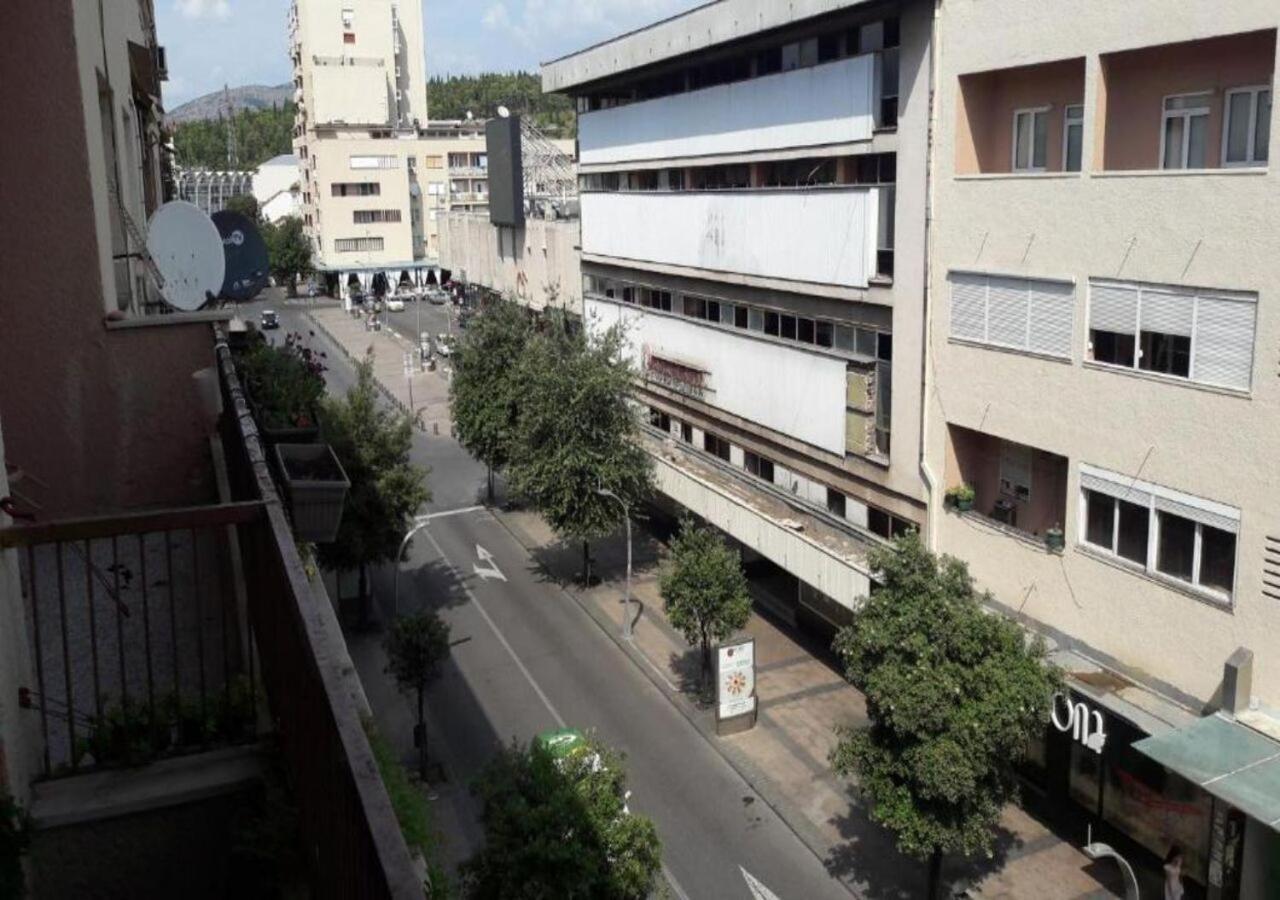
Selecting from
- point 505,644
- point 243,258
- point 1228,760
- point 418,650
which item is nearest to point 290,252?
point 505,644

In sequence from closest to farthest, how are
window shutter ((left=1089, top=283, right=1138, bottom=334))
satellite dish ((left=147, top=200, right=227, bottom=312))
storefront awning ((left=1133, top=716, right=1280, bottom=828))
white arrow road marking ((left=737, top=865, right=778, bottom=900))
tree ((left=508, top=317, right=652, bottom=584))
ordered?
satellite dish ((left=147, top=200, right=227, bottom=312))
storefront awning ((left=1133, top=716, right=1280, bottom=828))
window shutter ((left=1089, top=283, right=1138, bottom=334))
white arrow road marking ((left=737, top=865, right=778, bottom=900))
tree ((left=508, top=317, right=652, bottom=584))

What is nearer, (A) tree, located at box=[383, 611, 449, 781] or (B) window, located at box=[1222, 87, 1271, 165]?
(B) window, located at box=[1222, 87, 1271, 165]

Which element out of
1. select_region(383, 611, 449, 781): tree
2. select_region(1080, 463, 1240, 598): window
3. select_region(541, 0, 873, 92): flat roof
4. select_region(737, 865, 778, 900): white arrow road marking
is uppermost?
select_region(541, 0, 873, 92): flat roof

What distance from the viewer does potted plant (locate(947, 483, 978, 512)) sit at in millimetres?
21094

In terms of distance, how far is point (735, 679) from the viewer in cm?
2386

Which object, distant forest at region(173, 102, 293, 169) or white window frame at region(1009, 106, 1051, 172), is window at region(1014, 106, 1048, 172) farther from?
distant forest at region(173, 102, 293, 169)

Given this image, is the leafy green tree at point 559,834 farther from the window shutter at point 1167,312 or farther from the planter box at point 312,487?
the window shutter at point 1167,312

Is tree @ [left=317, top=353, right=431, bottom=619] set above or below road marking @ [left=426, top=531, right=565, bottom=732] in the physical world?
above

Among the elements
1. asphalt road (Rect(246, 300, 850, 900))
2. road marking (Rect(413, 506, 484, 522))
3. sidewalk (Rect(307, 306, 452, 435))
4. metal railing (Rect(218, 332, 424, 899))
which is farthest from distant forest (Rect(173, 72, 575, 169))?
metal railing (Rect(218, 332, 424, 899))

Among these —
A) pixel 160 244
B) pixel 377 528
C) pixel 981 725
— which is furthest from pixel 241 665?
pixel 377 528

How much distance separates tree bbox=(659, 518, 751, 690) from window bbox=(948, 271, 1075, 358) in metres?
7.38

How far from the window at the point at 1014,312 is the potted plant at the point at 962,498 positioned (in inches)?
113

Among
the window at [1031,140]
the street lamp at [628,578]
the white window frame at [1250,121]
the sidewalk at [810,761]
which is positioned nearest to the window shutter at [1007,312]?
the window at [1031,140]

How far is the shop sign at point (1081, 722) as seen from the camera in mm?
17734
